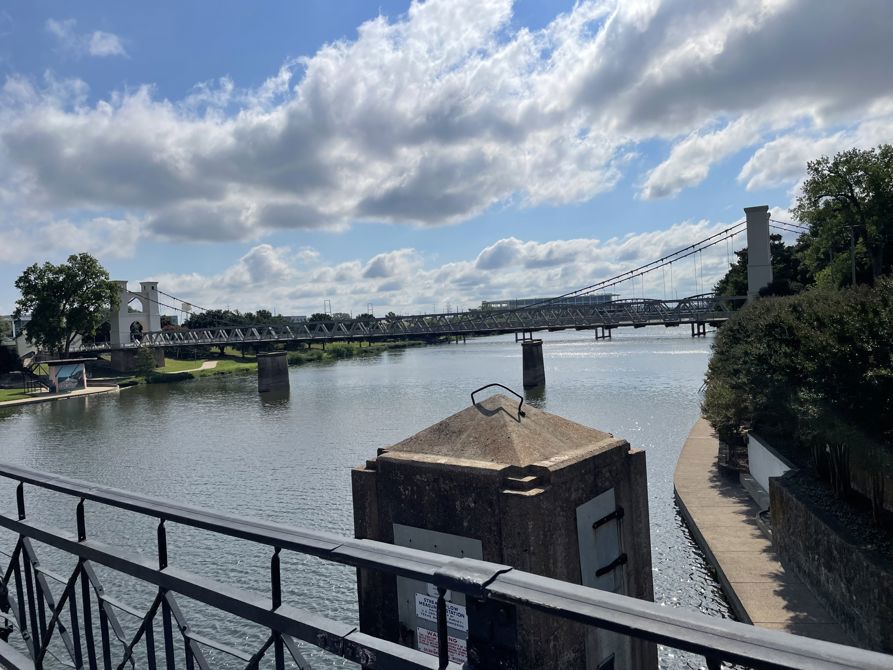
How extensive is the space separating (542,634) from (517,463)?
82 centimetres

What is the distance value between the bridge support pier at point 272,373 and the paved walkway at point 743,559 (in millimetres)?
44250

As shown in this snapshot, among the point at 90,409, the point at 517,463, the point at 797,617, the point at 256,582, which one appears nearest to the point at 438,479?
the point at 517,463

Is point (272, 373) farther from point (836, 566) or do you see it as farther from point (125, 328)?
point (836, 566)

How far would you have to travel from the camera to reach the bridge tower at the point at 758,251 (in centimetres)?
6009

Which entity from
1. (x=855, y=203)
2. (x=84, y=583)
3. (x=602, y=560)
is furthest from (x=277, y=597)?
(x=855, y=203)

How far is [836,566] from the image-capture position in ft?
29.1

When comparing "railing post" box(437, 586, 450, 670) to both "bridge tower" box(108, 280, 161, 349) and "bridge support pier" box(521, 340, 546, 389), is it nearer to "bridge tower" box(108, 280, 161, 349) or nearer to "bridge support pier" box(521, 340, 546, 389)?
"bridge support pier" box(521, 340, 546, 389)

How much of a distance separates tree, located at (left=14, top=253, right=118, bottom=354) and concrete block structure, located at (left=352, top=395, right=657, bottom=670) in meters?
72.1

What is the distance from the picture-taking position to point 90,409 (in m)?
46.0

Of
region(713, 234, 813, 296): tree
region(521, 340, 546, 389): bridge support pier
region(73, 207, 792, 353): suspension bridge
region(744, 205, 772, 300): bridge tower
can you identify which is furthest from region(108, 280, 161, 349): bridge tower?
region(713, 234, 813, 296): tree

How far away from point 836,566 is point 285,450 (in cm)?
2136

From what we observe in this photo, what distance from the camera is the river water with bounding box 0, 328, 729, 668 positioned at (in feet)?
39.3

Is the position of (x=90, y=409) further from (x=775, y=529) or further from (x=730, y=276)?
(x=730, y=276)

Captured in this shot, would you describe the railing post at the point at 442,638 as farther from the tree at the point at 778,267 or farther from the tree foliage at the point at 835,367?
the tree at the point at 778,267
